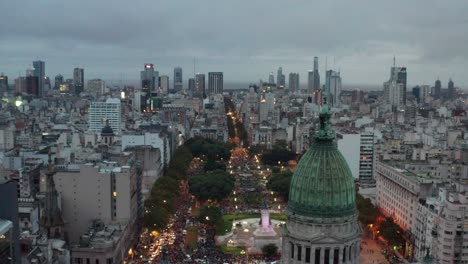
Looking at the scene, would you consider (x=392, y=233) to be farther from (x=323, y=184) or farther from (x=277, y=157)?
(x=277, y=157)

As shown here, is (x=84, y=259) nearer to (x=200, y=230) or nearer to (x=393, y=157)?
(x=200, y=230)

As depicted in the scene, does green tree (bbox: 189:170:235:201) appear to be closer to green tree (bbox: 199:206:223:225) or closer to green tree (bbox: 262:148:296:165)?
green tree (bbox: 199:206:223:225)

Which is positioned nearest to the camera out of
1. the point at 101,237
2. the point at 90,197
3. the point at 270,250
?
the point at 101,237

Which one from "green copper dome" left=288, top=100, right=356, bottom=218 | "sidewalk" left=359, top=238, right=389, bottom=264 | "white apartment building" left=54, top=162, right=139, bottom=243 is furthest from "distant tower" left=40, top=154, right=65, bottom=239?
"green copper dome" left=288, top=100, right=356, bottom=218

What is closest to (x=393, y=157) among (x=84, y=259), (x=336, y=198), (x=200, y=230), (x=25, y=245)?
(x=200, y=230)

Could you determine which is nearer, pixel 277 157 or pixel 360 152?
pixel 360 152

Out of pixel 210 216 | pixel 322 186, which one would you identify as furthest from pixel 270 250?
pixel 322 186

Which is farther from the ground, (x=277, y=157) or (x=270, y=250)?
(x=277, y=157)

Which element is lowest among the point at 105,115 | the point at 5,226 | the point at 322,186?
the point at 5,226
